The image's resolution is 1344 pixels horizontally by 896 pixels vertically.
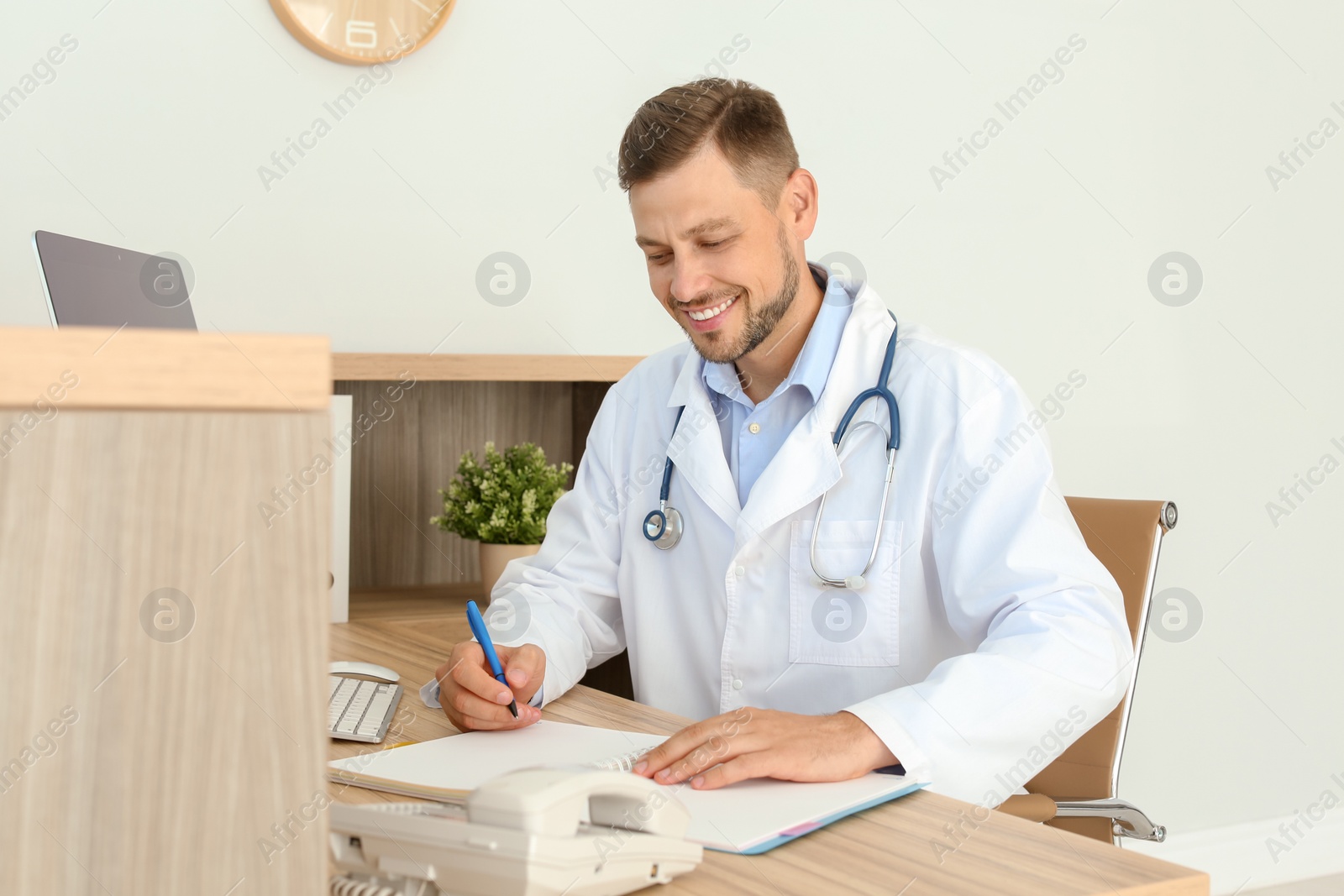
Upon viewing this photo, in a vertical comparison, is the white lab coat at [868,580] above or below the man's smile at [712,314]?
below

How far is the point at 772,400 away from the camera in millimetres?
1608

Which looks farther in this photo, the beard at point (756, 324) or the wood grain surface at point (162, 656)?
the beard at point (756, 324)

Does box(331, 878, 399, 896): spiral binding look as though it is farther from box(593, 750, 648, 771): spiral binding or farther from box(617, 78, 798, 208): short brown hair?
box(617, 78, 798, 208): short brown hair

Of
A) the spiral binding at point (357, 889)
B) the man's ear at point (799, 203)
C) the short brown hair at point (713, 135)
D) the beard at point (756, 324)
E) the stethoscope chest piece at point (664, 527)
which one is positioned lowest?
the spiral binding at point (357, 889)

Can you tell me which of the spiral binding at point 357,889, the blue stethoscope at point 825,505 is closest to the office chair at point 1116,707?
the blue stethoscope at point 825,505

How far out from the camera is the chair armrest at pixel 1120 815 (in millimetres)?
1453

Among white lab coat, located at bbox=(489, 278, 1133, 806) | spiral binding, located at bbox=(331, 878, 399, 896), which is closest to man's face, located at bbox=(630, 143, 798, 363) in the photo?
white lab coat, located at bbox=(489, 278, 1133, 806)

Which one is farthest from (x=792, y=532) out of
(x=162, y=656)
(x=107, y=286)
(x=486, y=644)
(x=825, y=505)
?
(x=162, y=656)

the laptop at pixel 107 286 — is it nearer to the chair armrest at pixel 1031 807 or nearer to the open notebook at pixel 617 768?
the open notebook at pixel 617 768

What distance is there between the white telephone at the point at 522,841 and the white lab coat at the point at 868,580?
0.38 m

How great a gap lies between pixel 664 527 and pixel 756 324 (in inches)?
12.1

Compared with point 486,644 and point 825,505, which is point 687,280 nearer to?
point 825,505

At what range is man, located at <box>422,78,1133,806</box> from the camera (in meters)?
1.20

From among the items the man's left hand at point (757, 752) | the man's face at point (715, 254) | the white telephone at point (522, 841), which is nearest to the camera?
the white telephone at point (522, 841)
